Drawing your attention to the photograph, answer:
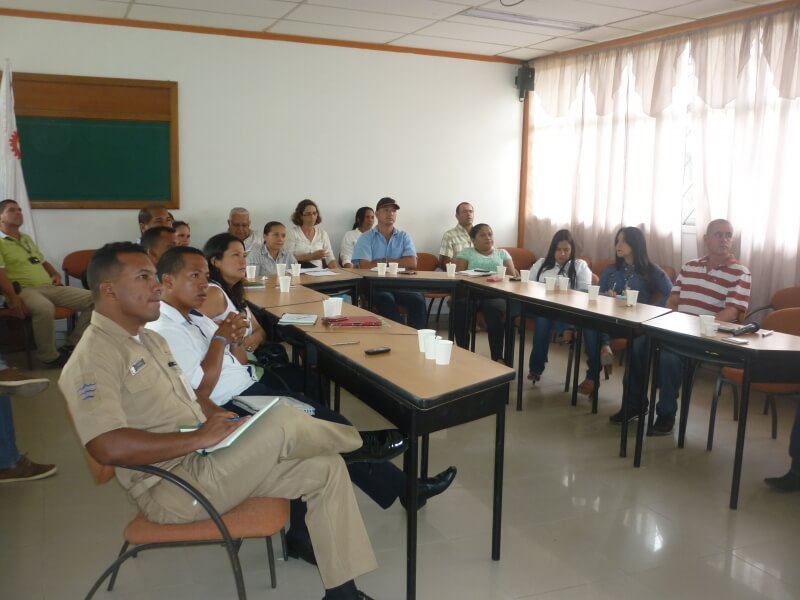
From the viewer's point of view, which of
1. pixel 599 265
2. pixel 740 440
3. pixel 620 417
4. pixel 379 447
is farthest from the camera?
pixel 599 265

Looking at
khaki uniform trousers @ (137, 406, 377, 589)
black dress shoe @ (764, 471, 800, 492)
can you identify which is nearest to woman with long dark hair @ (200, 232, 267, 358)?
khaki uniform trousers @ (137, 406, 377, 589)

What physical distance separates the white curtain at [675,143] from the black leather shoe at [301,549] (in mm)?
4298

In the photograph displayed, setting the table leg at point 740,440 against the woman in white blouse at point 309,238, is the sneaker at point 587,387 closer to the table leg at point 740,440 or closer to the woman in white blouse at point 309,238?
the table leg at point 740,440

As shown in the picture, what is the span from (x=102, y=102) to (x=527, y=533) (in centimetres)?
529

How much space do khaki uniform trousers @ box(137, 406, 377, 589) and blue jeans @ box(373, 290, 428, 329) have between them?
364 cm

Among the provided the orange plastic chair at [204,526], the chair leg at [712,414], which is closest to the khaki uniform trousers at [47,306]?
the orange plastic chair at [204,526]

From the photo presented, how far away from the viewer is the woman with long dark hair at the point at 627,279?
16.0 feet

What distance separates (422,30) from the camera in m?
6.35

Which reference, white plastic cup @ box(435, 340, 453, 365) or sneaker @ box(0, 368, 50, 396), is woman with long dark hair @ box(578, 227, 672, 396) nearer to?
white plastic cup @ box(435, 340, 453, 365)

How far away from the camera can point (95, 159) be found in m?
6.22

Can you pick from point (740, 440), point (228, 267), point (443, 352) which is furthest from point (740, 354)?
point (228, 267)

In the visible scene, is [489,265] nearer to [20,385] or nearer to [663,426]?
[663,426]

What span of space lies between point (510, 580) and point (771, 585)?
96 cm

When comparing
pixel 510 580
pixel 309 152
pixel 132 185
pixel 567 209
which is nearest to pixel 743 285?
pixel 510 580
